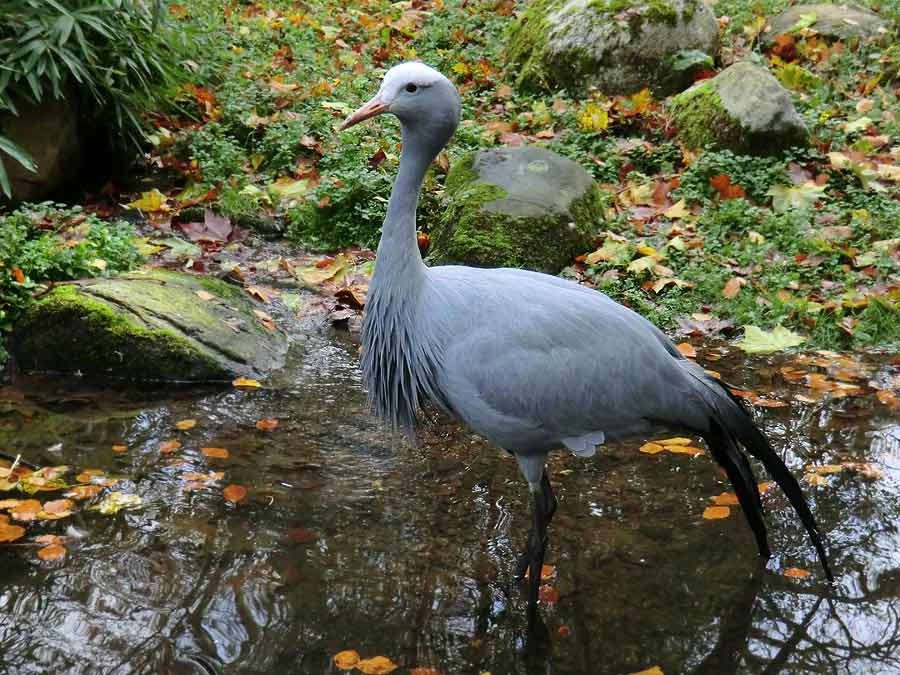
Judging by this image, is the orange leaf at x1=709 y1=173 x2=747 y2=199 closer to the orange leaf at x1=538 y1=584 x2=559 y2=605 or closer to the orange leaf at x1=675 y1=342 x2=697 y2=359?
the orange leaf at x1=675 y1=342 x2=697 y2=359

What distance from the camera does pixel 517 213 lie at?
21.7ft

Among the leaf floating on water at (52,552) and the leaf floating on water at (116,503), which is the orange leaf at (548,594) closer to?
the leaf floating on water at (116,503)

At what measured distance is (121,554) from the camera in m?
3.84

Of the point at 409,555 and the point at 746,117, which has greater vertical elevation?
the point at 746,117

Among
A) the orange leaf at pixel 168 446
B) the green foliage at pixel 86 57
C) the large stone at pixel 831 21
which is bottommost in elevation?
the orange leaf at pixel 168 446

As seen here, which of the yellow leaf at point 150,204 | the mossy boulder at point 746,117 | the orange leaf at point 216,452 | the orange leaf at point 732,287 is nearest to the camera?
the orange leaf at point 216,452

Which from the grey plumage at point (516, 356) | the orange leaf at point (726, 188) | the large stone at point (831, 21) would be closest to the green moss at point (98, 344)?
the grey plumage at point (516, 356)

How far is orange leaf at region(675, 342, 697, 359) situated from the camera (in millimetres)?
5801

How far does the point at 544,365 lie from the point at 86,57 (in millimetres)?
5284

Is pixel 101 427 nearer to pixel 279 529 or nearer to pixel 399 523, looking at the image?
pixel 279 529

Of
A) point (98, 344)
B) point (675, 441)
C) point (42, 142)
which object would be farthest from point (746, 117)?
point (42, 142)

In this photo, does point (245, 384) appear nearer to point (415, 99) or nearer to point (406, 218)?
point (406, 218)

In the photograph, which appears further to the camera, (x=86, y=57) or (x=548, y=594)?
(x=86, y=57)

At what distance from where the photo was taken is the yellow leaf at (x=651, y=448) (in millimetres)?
4891
